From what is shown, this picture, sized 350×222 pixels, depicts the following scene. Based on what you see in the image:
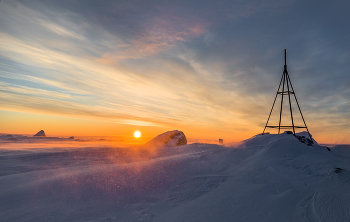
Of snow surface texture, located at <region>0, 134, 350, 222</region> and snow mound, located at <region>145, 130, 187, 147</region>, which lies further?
snow mound, located at <region>145, 130, 187, 147</region>

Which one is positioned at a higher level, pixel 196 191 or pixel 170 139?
pixel 170 139

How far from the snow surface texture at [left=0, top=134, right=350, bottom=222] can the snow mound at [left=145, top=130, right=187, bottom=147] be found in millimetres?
9746

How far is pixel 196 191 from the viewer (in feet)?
17.4

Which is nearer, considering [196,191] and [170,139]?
[196,191]

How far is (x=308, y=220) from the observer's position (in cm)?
303

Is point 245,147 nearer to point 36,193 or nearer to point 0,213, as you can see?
A: point 36,193

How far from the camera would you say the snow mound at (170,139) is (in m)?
17.7

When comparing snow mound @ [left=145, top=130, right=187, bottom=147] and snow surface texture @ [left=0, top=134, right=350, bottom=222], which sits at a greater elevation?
snow mound @ [left=145, top=130, right=187, bottom=147]

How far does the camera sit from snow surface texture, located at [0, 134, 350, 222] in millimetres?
3607

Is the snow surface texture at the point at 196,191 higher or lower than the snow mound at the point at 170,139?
lower

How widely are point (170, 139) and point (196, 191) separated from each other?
12794 millimetres

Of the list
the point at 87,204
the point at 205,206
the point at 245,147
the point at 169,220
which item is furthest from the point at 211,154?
the point at 87,204

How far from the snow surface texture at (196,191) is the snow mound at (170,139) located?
9.75 m

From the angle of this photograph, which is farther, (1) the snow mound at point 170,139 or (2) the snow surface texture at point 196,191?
(1) the snow mound at point 170,139
